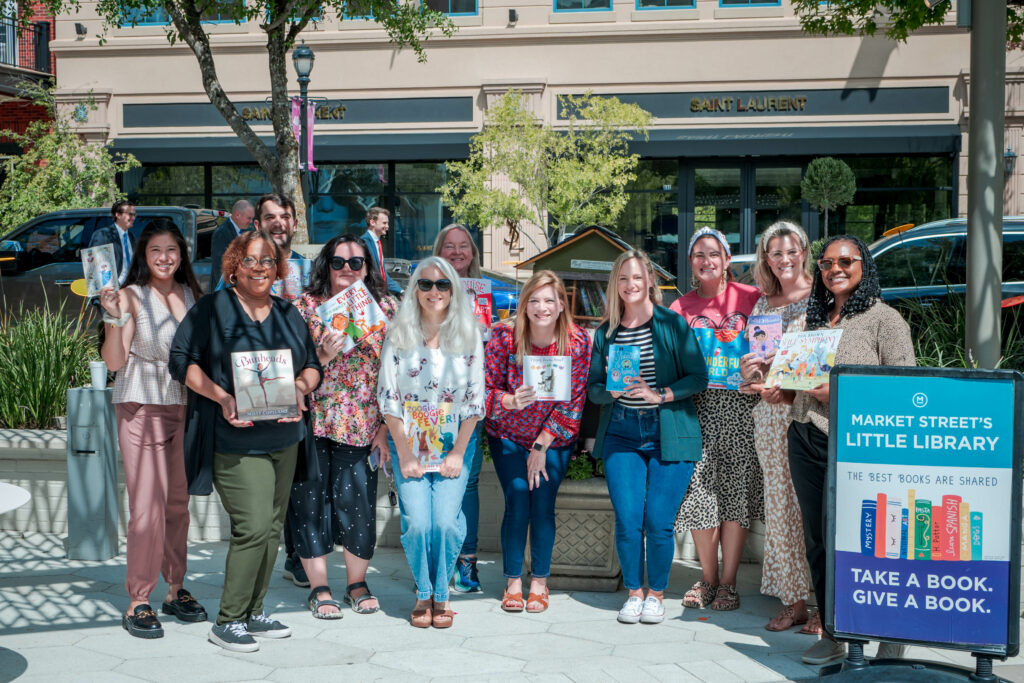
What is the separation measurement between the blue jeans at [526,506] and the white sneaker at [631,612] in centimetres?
51

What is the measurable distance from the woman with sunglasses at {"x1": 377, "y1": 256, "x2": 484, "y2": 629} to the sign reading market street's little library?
192 cm

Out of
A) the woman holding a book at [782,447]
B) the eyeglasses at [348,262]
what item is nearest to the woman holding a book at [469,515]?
the eyeglasses at [348,262]

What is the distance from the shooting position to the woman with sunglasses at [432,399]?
529 centimetres

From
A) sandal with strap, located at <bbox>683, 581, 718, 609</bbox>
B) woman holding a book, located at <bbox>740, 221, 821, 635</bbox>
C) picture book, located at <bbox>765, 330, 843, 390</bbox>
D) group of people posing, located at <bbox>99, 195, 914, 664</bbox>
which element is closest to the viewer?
Answer: picture book, located at <bbox>765, 330, 843, 390</bbox>

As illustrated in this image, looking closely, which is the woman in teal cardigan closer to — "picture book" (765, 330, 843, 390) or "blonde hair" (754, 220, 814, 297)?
"blonde hair" (754, 220, 814, 297)

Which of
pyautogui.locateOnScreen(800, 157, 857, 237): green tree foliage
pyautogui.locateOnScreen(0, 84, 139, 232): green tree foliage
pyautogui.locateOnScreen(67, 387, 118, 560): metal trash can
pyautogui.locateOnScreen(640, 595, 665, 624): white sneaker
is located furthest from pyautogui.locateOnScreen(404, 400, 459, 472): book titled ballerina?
pyautogui.locateOnScreen(0, 84, 139, 232): green tree foliage

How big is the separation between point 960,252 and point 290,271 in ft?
24.2

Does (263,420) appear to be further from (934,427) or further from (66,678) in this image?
(934,427)

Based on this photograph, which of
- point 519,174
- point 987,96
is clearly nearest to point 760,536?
point 987,96

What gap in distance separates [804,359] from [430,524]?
2.11m

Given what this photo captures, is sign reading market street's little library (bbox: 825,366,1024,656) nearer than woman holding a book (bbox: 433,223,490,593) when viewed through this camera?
Yes

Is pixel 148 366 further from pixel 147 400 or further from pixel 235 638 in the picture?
pixel 235 638

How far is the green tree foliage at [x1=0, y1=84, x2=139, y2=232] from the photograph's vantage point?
19766 mm

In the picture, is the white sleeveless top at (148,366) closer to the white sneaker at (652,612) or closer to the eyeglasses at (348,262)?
the eyeglasses at (348,262)
